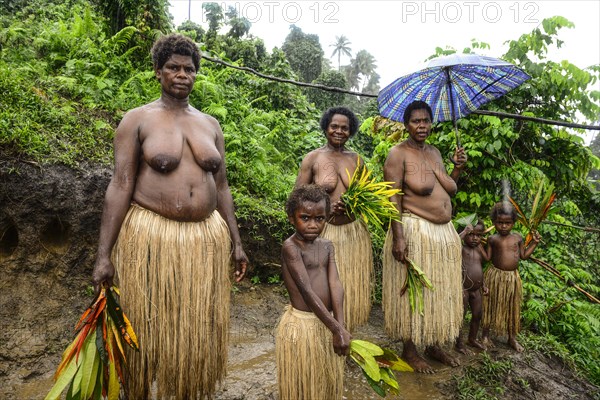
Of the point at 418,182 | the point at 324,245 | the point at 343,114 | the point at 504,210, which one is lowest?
the point at 324,245

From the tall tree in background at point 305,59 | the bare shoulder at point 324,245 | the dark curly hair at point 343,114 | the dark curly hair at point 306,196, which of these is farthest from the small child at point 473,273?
the tall tree in background at point 305,59

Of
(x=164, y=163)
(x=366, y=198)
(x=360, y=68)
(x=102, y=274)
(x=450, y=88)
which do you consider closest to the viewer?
(x=102, y=274)

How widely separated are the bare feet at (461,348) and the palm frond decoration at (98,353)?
268 centimetres

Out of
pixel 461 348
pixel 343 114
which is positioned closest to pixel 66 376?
pixel 343 114

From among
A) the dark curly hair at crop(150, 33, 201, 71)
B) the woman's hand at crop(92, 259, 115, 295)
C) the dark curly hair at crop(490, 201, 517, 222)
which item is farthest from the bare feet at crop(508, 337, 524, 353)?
the dark curly hair at crop(150, 33, 201, 71)

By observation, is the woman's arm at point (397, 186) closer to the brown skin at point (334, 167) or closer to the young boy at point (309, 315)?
the brown skin at point (334, 167)

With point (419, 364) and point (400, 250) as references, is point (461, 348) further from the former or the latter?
point (400, 250)

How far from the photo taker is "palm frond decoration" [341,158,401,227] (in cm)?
283

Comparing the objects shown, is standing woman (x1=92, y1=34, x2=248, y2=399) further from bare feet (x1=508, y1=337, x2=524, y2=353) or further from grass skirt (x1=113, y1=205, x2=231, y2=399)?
bare feet (x1=508, y1=337, x2=524, y2=353)

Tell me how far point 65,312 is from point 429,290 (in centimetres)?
269

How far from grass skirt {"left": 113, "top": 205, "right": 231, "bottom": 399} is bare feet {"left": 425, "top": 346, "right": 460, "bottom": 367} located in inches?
75.6

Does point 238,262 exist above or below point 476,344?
above

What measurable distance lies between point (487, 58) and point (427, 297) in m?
1.79

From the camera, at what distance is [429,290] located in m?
3.12
